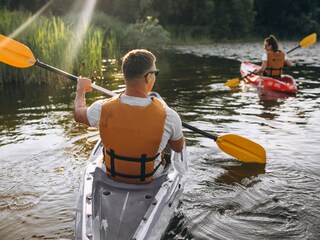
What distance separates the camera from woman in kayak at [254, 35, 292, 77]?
354 inches

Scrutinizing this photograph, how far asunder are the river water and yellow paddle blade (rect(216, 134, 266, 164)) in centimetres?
14

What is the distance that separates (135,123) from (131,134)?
0.29 feet

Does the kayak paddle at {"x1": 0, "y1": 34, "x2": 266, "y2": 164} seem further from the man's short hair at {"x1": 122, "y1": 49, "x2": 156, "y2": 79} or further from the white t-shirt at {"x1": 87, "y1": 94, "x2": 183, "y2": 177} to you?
the man's short hair at {"x1": 122, "y1": 49, "x2": 156, "y2": 79}

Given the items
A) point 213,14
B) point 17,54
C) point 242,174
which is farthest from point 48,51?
point 213,14

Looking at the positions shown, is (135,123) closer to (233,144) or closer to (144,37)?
(233,144)

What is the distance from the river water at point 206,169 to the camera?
3.41 m

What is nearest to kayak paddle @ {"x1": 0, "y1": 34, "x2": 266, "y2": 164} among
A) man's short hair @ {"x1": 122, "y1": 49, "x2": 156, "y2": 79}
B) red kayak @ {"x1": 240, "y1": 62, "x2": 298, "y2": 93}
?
man's short hair @ {"x1": 122, "y1": 49, "x2": 156, "y2": 79}

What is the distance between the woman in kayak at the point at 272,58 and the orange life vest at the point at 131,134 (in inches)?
266

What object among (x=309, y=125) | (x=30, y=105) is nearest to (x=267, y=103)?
(x=309, y=125)

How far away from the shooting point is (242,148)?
186 inches

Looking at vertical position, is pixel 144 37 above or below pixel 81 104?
below

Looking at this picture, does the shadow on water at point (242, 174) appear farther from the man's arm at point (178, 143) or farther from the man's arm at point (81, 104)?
the man's arm at point (81, 104)

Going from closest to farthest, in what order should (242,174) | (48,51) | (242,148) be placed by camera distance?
(242,174), (242,148), (48,51)

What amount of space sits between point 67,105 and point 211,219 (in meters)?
5.29
